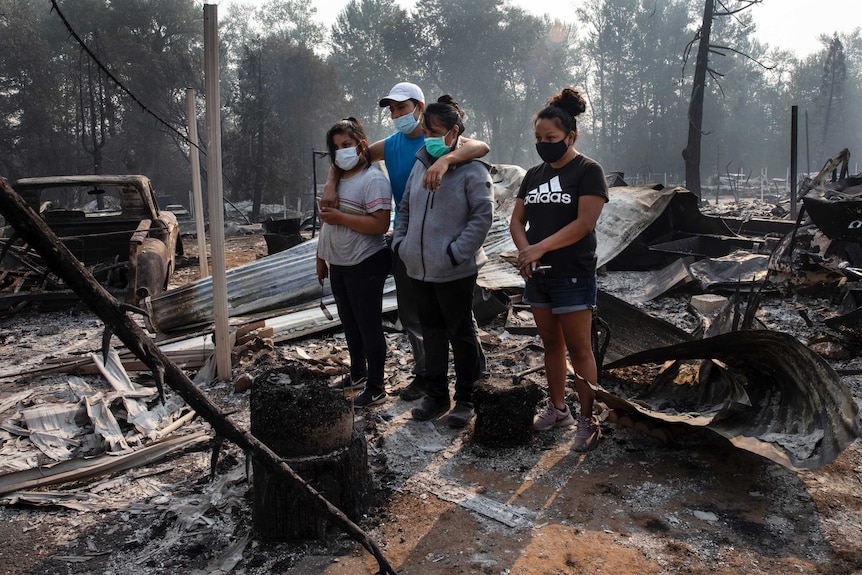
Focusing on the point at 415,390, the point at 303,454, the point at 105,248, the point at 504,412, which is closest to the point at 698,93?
the point at 105,248

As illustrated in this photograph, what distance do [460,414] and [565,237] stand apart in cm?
136

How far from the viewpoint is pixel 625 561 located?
8.42 feet

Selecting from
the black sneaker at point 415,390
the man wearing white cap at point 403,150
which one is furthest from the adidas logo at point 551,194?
the black sneaker at point 415,390

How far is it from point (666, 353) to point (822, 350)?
256 centimetres

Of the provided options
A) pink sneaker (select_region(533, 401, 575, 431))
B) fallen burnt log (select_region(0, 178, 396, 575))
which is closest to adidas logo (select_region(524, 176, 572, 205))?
pink sneaker (select_region(533, 401, 575, 431))

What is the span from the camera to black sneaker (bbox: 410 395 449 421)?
13.4 ft

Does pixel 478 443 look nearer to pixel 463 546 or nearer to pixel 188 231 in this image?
pixel 463 546

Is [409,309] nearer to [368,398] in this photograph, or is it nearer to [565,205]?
[368,398]

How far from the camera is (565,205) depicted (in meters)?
3.37

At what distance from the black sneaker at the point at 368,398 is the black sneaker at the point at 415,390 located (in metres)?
0.18

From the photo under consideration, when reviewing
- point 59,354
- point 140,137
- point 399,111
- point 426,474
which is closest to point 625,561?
point 426,474

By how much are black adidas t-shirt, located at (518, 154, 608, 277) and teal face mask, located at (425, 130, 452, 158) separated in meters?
0.59

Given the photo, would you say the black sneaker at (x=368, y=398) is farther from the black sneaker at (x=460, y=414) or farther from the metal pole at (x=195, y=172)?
the metal pole at (x=195, y=172)

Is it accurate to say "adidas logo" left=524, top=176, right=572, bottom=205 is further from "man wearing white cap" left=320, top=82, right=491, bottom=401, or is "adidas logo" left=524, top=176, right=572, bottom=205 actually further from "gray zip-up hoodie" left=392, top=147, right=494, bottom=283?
"man wearing white cap" left=320, top=82, right=491, bottom=401
